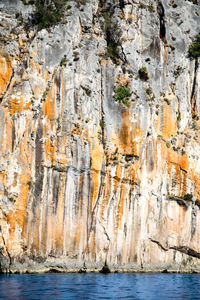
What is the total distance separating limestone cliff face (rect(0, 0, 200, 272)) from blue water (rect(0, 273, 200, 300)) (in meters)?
4.03

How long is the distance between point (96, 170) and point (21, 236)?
7.61 meters

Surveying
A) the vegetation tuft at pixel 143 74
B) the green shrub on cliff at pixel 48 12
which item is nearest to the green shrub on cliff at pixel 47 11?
the green shrub on cliff at pixel 48 12

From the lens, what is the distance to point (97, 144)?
36500mm

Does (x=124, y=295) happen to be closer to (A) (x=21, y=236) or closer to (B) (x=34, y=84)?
(A) (x=21, y=236)

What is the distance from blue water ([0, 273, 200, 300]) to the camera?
73.5ft

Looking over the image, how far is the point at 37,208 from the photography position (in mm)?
33906

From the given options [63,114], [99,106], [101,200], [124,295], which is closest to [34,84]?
[63,114]

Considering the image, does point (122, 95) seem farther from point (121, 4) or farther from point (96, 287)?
point (96, 287)

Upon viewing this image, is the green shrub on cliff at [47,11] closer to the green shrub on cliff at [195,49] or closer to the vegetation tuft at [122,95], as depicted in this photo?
the vegetation tuft at [122,95]

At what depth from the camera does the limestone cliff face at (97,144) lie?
3416 centimetres

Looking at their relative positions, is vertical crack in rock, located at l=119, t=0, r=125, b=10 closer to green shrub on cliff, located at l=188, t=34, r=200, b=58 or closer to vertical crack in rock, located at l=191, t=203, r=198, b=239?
green shrub on cliff, located at l=188, t=34, r=200, b=58

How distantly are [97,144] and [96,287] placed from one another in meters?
13.7

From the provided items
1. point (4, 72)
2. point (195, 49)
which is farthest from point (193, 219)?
point (4, 72)

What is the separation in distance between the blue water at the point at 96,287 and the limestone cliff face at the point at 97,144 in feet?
13.2
